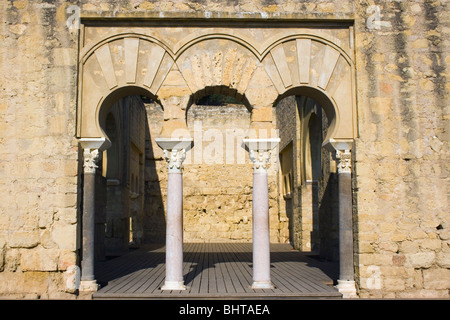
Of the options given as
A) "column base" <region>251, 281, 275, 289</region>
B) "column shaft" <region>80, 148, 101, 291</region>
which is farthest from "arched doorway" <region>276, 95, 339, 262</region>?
"column shaft" <region>80, 148, 101, 291</region>

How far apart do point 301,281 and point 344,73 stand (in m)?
3.67

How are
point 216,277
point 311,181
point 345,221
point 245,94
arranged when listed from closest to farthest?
point 345,221 → point 245,94 → point 216,277 → point 311,181

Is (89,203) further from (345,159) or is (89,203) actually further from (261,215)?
(345,159)

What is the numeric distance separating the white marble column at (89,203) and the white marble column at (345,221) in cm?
391

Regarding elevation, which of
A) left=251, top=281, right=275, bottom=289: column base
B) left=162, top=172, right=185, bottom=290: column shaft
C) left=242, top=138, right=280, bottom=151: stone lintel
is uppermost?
left=242, top=138, right=280, bottom=151: stone lintel

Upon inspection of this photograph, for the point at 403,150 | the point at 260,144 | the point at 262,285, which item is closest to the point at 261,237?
the point at 262,285

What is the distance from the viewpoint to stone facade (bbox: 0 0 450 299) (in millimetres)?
7477

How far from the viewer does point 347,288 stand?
7.54m

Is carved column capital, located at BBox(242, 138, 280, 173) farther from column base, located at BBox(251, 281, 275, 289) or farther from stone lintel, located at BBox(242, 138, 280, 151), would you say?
column base, located at BBox(251, 281, 275, 289)

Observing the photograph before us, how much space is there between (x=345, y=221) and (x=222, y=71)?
319 centimetres

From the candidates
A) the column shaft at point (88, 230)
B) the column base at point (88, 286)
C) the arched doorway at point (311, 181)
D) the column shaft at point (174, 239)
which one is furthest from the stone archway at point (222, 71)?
the arched doorway at point (311, 181)

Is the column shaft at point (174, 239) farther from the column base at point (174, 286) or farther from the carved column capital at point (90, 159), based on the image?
the carved column capital at point (90, 159)

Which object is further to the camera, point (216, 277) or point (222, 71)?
point (216, 277)

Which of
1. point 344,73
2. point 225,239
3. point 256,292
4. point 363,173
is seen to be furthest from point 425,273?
point 225,239
